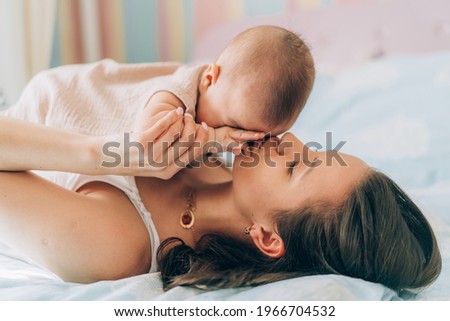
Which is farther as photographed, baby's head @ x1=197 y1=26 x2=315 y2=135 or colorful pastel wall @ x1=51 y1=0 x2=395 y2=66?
colorful pastel wall @ x1=51 y1=0 x2=395 y2=66

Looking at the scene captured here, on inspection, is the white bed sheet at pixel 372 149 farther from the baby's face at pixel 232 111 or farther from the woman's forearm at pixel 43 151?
the baby's face at pixel 232 111

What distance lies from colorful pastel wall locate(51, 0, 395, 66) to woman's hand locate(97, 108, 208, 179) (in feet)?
5.09

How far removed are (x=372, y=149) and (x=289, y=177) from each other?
32.5 inches

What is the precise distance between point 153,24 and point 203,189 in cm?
160

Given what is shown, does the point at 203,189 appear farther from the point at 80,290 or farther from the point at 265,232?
the point at 80,290

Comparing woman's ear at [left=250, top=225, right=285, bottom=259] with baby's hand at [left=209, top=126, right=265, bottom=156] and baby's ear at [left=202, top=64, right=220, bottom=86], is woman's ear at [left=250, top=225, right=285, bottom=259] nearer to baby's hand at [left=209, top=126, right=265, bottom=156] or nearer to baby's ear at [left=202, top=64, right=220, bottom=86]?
baby's hand at [left=209, top=126, right=265, bottom=156]

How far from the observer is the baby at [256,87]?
3.91 feet

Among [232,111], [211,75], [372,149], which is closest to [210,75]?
[211,75]

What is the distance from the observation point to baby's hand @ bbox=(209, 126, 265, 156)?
48.2 inches

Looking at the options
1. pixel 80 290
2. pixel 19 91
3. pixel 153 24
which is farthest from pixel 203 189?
pixel 153 24

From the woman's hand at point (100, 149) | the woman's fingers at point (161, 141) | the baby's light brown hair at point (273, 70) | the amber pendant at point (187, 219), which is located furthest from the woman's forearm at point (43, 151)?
the baby's light brown hair at point (273, 70)

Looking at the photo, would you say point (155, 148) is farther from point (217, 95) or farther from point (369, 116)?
point (369, 116)

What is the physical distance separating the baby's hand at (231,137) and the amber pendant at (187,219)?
0.50 feet

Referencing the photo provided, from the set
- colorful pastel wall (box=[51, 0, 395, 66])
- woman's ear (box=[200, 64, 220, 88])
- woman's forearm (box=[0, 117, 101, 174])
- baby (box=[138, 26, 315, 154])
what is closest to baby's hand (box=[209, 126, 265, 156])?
baby (box=[138, 26, 315, 154])
